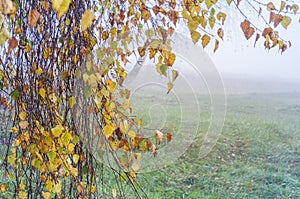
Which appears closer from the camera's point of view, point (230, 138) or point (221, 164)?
point (221, 164)

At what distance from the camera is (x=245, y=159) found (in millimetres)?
2363

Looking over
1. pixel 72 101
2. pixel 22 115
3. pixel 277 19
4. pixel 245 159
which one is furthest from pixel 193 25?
pixel 245 159

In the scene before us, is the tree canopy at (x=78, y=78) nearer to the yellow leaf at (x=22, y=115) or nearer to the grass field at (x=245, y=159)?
the yellow leaf at (x=22, y=115)

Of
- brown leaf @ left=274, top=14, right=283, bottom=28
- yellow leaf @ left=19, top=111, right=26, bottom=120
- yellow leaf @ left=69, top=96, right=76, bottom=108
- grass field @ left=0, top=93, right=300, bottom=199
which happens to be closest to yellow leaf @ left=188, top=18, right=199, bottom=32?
brown leaf @ left=274, top=14, right=283, bottom=28

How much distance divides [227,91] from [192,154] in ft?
1.63

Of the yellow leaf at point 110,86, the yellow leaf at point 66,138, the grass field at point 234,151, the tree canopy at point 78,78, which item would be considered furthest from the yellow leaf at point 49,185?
the grass field at point 234,151

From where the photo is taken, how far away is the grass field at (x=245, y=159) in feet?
6.70

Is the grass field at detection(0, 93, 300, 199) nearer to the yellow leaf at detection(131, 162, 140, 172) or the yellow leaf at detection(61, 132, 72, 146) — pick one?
the yellow leaf at detection(131, 162, 140, 172)

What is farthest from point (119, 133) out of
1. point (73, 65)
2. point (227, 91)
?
point (227, 91)

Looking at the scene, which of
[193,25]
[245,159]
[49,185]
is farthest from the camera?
[245,159]

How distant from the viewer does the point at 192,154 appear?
2.37 m

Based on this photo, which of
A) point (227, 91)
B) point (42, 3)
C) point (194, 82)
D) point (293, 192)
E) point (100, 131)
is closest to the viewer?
point (42, 3)

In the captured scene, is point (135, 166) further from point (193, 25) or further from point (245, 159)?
point (245, 159)

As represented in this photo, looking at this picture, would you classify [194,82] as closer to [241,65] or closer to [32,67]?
[241,65]
